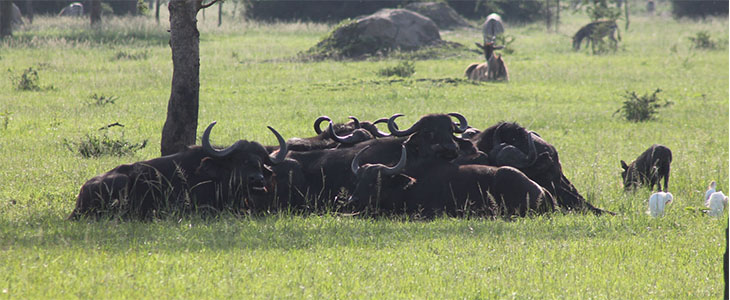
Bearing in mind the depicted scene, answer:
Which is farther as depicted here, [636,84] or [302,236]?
[636,84]

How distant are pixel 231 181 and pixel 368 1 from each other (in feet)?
151

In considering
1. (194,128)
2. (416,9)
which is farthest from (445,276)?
(416,9)

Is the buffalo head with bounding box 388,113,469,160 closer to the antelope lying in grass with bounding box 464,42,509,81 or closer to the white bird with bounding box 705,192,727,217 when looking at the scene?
the white bird with bounding box 705,192,727,217

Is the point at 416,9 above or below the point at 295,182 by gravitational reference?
above

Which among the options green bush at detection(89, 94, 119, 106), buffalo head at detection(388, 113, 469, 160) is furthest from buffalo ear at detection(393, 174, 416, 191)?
green bush at detection(89, 94, 119, 106)

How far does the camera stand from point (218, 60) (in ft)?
94.5

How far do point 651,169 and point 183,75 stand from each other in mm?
5930

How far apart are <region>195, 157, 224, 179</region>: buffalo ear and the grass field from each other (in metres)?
0.76

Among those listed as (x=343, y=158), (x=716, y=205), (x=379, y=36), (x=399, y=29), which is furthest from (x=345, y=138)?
(x=399, y=29)

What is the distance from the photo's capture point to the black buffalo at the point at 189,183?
30.0ft

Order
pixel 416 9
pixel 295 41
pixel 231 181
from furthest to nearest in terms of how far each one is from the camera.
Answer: pixel 416 9 → pixel 295 41 → pixel 231 181

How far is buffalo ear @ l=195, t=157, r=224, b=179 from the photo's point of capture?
376 inches

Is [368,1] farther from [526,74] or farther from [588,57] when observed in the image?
[526,74]

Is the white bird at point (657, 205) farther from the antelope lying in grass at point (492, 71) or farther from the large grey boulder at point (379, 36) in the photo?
the large grey boulder at point (379, 36)
